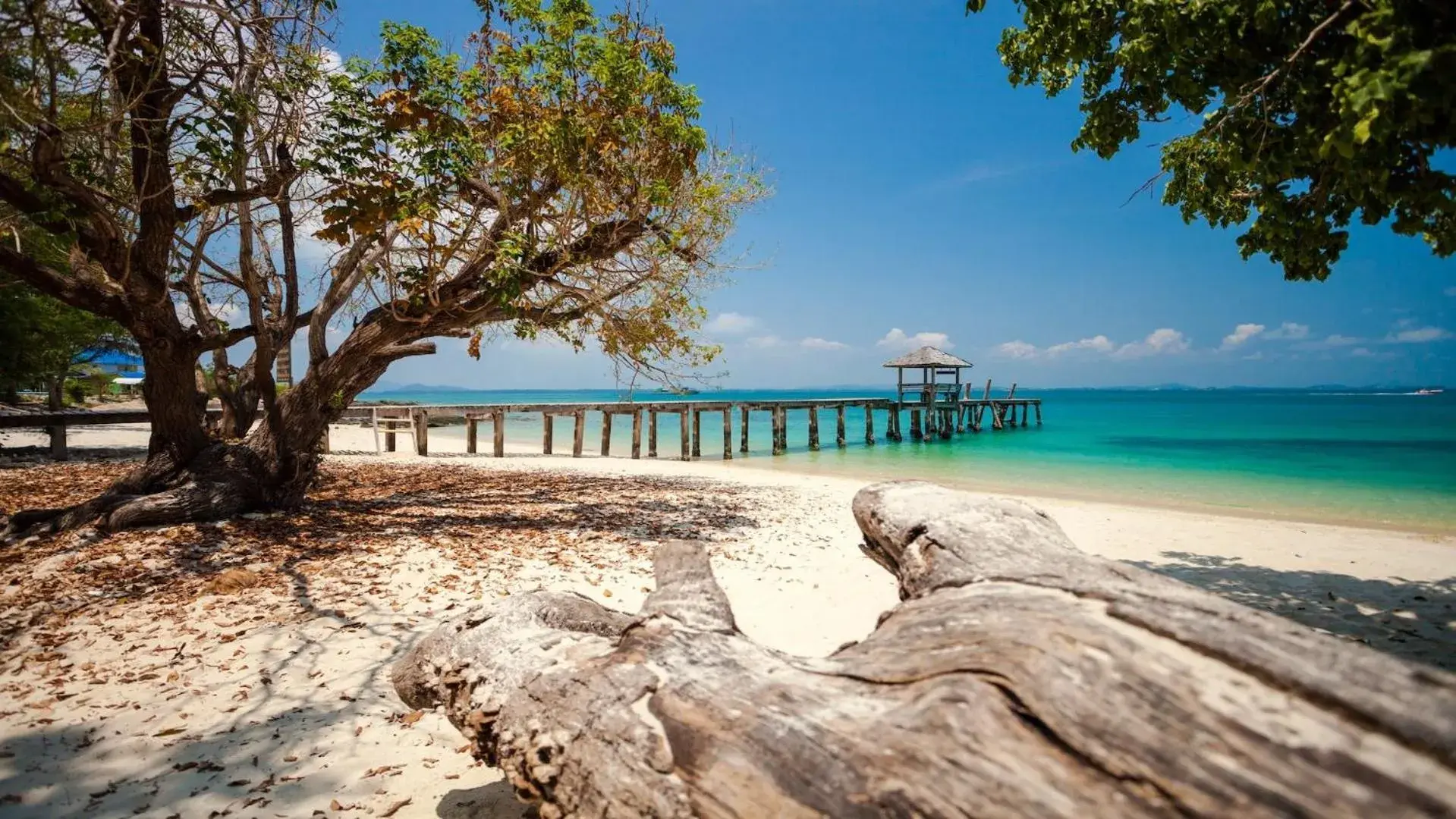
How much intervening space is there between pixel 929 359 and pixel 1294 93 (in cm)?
2781

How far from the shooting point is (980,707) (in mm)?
1460

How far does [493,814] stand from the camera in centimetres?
261

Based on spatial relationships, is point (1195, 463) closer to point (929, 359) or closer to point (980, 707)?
point (929, 359)

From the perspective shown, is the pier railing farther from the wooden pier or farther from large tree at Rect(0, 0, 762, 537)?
large tree at Rect(0, 0, 762, 537)

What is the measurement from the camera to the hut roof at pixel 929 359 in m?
30.7

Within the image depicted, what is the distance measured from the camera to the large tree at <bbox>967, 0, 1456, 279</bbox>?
2.69 meters

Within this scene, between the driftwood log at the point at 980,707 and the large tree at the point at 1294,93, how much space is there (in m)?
2.43

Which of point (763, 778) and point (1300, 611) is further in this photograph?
point (1300, 611)

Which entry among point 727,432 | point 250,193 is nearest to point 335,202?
point 250,193

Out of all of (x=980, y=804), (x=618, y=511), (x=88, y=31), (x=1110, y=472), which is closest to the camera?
(x=980, y=804)

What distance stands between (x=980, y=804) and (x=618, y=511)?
830cm

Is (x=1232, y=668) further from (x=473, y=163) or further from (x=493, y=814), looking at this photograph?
(x=473, y=163)

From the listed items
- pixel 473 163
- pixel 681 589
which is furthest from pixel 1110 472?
pixel 681 589

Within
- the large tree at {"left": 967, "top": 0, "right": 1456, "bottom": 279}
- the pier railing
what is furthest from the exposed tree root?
the large tree at {"left": 967, "top": 0, "right": 1456, "bottom": 279}
